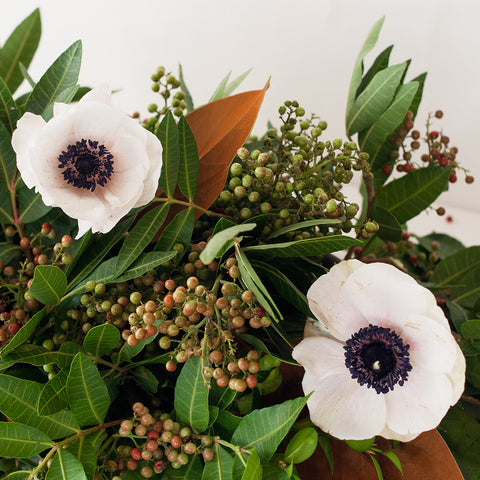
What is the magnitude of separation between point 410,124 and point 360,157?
0.13 meters

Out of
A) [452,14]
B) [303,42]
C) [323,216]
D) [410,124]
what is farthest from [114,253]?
[452,14]

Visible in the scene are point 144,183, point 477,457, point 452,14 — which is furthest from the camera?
point 452,14

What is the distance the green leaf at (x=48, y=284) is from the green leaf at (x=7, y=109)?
0.16m

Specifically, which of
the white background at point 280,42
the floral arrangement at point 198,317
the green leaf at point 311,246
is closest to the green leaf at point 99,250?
the floral arrangement at point 198,317

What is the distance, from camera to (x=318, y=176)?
467mm

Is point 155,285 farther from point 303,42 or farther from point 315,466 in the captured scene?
point 303,42

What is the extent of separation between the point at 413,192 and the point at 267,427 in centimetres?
32

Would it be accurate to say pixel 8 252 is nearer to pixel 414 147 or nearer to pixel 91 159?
pixel 91 159

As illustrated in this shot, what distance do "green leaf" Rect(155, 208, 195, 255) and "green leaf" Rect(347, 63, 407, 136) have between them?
0.21 metres

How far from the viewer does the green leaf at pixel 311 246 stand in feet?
1.23

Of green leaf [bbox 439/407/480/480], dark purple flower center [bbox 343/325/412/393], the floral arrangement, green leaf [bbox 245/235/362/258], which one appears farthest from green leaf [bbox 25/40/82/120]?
green leaf [bbox 439/407/480/480]

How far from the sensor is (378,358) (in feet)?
1.29

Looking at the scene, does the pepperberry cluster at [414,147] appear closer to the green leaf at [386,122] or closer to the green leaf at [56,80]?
the green leaf at [386,122]

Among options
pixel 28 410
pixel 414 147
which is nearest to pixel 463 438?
pixel 414 147
